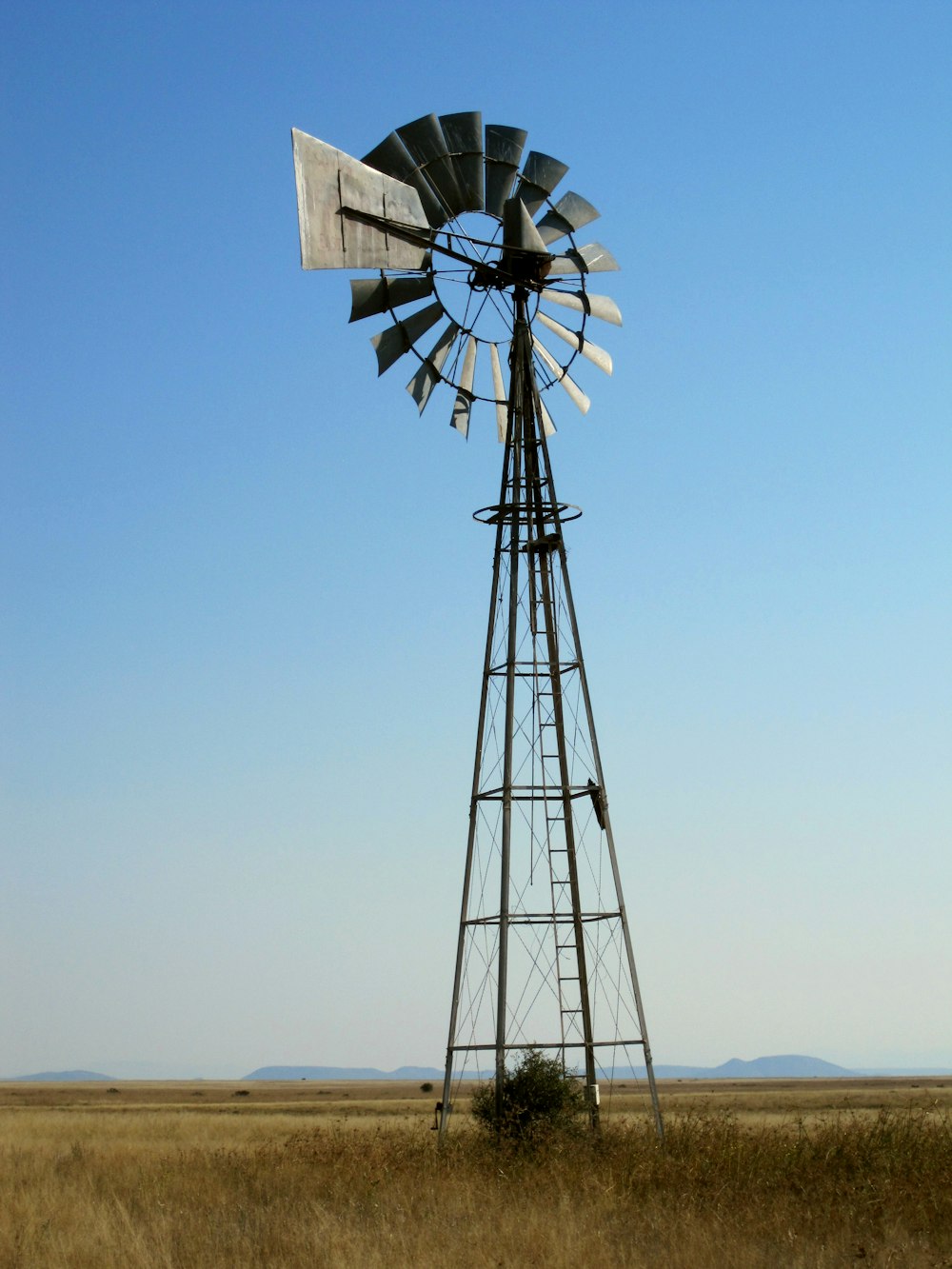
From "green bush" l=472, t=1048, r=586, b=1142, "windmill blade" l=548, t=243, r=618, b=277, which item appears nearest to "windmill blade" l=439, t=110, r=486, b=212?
"windmill blade" l=548, t=243, r=618, b=277

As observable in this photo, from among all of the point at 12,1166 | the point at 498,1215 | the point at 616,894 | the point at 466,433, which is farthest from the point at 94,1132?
the point at 498,1215

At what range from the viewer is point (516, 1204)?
1495cm

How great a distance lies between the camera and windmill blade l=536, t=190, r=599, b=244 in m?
24.0

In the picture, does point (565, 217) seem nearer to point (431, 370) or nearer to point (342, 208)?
point (431, 370)

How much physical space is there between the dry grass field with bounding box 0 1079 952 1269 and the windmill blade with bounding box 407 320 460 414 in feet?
38.4

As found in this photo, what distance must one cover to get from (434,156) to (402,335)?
2823 millimetres

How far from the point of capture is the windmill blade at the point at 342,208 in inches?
785

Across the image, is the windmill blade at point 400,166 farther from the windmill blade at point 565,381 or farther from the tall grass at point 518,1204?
the tall grass at point 518,1204

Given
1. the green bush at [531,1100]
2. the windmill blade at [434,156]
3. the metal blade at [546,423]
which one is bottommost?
the green bush at [531,1100]

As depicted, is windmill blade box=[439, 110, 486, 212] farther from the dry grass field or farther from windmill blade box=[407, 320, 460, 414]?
the dry grass field

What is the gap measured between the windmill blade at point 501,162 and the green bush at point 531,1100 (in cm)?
1356

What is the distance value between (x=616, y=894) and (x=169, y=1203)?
29.0ft

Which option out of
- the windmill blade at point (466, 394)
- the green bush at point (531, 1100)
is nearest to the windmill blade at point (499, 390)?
the windmill blade at point (466, 394)

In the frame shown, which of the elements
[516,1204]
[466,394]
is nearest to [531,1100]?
[516,1204]
